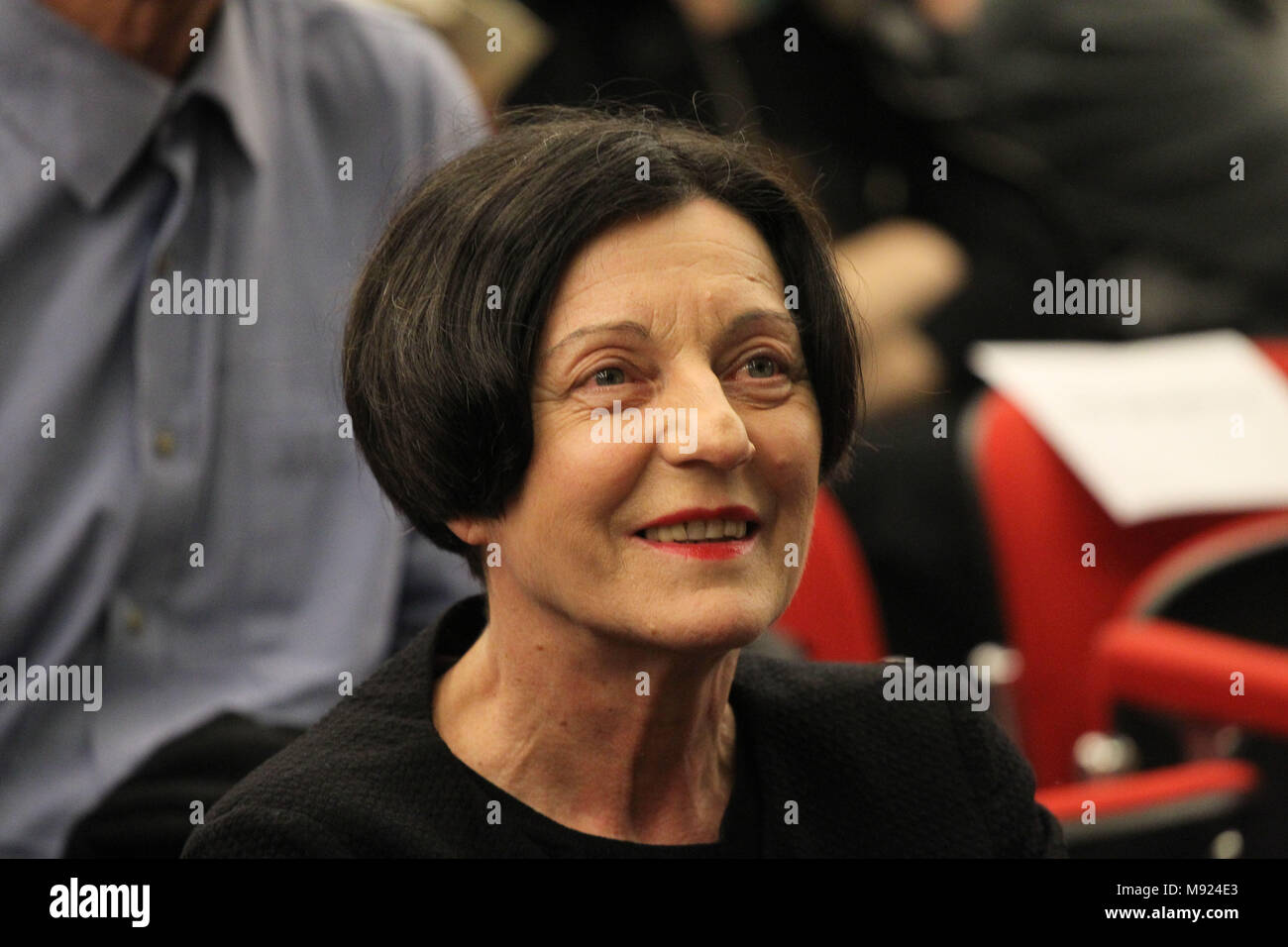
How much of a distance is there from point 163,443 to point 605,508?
56 cm

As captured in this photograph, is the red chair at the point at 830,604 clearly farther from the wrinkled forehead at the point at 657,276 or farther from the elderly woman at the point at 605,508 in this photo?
the wrinkled forehead at the point at 657,276

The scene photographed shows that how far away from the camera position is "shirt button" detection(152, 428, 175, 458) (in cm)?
131

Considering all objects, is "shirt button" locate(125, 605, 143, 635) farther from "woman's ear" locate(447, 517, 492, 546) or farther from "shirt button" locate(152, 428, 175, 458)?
"woman's ear" locate(447, 517, 492, 546)

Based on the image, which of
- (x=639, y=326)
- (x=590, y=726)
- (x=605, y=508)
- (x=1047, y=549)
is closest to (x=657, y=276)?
(x=639, y=326)

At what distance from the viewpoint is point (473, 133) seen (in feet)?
4.12

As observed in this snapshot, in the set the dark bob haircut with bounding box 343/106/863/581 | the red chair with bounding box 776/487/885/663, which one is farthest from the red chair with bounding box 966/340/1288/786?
the dark bob haircut with bounding box 343/106/863/581

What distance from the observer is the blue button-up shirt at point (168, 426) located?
1.29m

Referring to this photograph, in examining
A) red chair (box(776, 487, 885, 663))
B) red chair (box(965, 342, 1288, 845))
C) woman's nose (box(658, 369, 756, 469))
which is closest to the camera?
woman's nose (box(658, 369, 756, 469))

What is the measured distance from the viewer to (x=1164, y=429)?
193 centimetres

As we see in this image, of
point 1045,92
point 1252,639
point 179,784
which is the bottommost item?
point 179,784

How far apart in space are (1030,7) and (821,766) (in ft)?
7.40

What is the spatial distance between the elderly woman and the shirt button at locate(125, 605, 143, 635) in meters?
0.36
